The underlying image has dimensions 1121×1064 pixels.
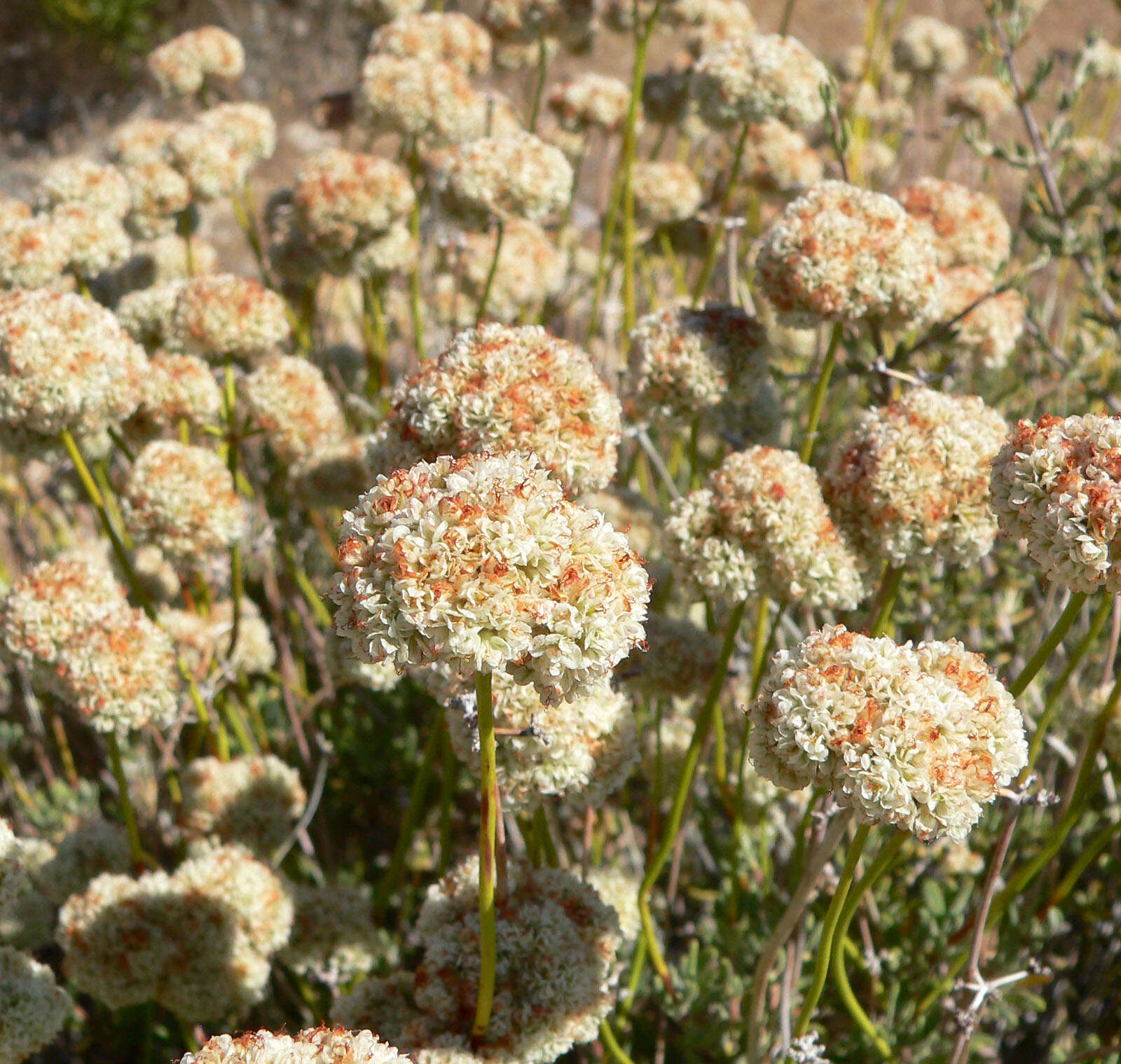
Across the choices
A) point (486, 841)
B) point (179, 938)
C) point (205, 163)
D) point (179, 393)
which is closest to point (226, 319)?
point (179, 393)

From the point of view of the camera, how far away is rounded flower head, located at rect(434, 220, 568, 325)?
4.77 meters

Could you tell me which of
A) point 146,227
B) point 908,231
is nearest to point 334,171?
point 146,227

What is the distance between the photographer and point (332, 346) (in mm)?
5512

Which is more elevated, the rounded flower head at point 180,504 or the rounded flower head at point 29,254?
the rounded flower head at point 29,254

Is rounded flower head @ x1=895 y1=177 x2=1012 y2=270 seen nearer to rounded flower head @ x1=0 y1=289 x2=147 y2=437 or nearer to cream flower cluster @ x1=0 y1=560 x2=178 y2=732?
rounded flower head @ x1=0 y1=289 x2=147 y2=437

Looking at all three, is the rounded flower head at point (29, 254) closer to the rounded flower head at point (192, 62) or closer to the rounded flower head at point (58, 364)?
the rounded flower head at point (58, 364)

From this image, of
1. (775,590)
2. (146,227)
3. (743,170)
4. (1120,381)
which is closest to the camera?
(775,590)

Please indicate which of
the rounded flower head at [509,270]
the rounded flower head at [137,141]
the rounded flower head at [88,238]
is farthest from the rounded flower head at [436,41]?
the rounded flower head at [88,238]

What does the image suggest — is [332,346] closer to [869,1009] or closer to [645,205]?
[645,205]

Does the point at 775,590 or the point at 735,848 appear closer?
the point at 775,590

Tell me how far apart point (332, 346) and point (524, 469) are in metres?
4.02

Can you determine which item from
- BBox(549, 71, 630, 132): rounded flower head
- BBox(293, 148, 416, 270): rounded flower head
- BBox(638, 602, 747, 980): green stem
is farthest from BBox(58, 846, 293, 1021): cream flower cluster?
BBox(549, 71, 630, 132): rounded flower head

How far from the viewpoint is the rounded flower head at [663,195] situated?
5.18 metres

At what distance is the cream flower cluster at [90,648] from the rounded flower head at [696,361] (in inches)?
62.3
